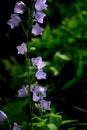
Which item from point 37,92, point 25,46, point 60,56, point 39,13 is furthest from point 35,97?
point 60,56

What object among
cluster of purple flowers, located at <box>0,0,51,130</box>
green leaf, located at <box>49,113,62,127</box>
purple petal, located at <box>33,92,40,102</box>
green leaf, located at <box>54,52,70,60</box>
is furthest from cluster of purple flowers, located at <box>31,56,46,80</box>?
green leaf, located at <box>54,52,70,60</box>

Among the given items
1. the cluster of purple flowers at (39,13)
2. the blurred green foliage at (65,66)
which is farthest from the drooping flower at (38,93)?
the blurred green foliage at (65,66)

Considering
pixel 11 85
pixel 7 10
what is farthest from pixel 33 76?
pixel 7 10

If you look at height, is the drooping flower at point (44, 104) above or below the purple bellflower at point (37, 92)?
below

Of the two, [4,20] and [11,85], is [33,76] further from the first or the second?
[4,20]

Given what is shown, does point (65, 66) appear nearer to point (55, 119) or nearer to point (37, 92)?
point (55, 119)

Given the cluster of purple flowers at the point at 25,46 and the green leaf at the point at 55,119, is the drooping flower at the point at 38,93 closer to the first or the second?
the cluster of purple flowers at the point at 25,46

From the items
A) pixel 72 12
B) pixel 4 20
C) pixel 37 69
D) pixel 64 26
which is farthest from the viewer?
pixel 4 20

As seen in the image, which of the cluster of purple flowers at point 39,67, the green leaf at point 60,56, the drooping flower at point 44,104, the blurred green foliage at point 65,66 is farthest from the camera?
the green leaf at point 60,56

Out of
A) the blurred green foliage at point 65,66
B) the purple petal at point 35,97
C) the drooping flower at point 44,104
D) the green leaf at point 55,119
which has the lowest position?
the green leaf at point 55,119

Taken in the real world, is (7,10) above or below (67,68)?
above

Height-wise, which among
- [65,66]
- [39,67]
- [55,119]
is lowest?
[55,119]
